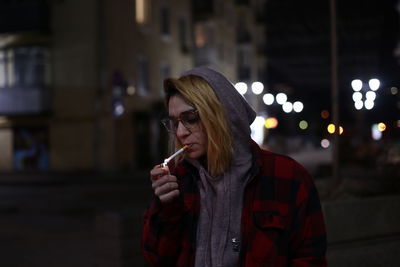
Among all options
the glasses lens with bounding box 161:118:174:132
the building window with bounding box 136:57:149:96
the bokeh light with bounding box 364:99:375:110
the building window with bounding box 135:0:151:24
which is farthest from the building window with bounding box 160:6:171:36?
the glasses lens with bounding box 161:118:174:132

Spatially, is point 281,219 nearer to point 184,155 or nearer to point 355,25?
point 184,155

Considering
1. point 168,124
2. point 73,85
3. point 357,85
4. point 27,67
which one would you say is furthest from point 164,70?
point 168,124

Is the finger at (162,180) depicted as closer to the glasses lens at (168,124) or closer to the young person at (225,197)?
the young person at (225,197)

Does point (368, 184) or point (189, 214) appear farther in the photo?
point (368, 184)

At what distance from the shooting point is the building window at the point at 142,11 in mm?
29812

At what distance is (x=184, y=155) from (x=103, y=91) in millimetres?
24328

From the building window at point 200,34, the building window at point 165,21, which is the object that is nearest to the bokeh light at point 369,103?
the building window at point 165,21

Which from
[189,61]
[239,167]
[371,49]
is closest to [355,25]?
[371,49]

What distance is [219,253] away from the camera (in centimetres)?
214

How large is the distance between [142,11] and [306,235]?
2889cm

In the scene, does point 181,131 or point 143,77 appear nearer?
point 181,131

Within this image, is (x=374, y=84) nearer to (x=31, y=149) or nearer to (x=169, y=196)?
(x=169, y=196)

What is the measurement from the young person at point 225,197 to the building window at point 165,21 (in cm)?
3039

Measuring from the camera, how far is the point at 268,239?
210cm
